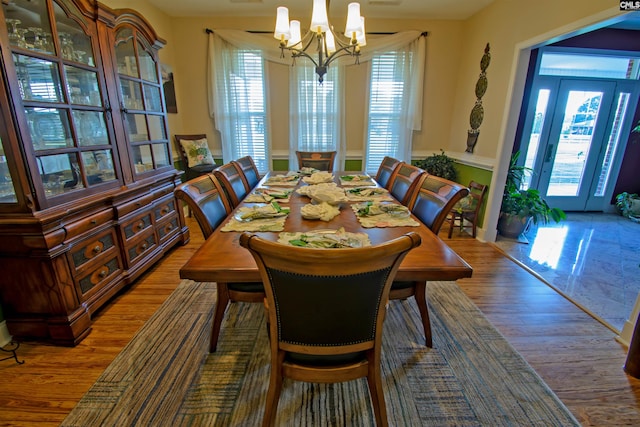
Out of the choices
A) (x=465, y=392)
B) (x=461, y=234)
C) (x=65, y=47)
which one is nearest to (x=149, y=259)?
(x=65, y=47)

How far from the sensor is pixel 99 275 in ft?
6.46

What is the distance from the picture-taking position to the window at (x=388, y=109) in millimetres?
4027

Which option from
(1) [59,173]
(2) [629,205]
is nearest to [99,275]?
(1) [59,173]

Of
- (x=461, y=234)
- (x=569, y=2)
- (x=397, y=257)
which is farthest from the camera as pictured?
(x=461, y=234)

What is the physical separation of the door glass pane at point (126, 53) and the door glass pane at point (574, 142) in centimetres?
538

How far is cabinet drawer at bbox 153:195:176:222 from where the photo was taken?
265cm

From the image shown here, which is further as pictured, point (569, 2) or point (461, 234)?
point (461, 234)

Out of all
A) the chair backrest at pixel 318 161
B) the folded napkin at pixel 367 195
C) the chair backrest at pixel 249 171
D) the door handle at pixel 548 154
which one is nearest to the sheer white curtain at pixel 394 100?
the chair backrest at pixel 318 161

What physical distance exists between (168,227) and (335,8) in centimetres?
328

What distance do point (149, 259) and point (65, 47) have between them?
1.62 m

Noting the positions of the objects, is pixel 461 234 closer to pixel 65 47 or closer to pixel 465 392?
pixel 465 392

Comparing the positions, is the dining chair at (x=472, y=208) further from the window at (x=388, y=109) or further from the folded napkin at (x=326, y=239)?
the folded napkin at (x=326, y=239)

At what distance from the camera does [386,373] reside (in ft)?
5.00

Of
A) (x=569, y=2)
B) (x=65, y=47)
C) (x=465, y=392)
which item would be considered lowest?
(x=465, y=392)
